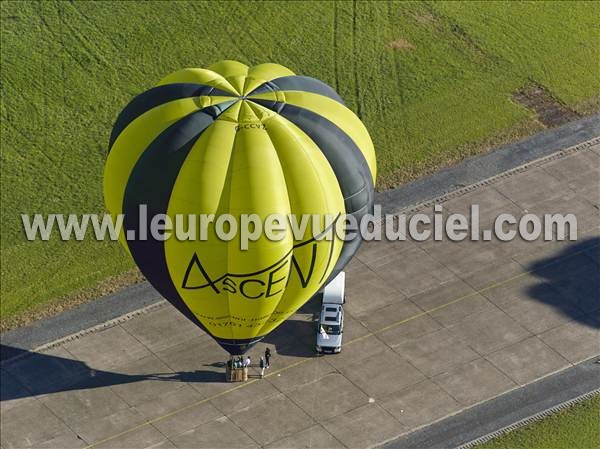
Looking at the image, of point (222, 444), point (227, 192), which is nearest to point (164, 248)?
point (227, 192)

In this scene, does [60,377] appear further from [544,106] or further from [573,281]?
[544,106]

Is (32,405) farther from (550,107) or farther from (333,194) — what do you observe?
(550,107)

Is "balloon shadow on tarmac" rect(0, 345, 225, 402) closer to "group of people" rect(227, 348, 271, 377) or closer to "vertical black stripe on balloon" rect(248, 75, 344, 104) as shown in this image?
"group of people" rect(227, 348, 271, 377)

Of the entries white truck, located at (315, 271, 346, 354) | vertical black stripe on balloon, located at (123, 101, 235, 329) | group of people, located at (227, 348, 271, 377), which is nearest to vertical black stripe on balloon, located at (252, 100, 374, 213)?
vertical black stripe on balloon, located at (123, 101, 235, 329)

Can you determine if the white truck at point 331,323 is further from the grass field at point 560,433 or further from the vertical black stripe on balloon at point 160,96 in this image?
the vertical black stripe on balloon at point 160,96

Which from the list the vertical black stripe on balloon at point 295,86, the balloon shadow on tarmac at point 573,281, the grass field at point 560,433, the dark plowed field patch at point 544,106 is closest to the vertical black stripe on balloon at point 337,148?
the vertical black stripe on balloon at point 295,86

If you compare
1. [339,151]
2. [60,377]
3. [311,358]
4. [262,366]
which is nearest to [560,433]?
[311,358]
